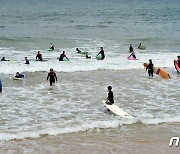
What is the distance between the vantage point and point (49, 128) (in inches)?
486

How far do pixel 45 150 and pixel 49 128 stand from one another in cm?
189

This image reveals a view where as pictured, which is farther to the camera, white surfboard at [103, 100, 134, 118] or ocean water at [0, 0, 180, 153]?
white surfboard at [103, 100, 134, 118]

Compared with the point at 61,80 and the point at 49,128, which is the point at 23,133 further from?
the point at 61,80

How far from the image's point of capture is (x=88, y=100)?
54.0 feet

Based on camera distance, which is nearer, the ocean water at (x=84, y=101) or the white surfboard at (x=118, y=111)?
the ocean water at (x=84, y=101)

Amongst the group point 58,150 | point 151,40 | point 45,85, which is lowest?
point 58,150

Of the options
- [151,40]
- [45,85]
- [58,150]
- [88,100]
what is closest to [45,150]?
[58,150]

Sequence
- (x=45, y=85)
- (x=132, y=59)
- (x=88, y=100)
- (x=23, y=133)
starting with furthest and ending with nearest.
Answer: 1. (x=132, y=59)
2. (x=45, y=85)
3. (x=88, y=100)
4. (x=23, y=133)

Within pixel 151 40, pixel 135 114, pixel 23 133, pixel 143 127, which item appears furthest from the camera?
pixel 151 40

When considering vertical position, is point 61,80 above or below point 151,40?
below

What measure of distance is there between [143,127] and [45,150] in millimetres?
3771

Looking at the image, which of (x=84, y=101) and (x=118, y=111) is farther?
(x=84, y=101)

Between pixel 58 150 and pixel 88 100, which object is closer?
pixel 58 150

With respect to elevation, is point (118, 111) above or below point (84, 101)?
below
